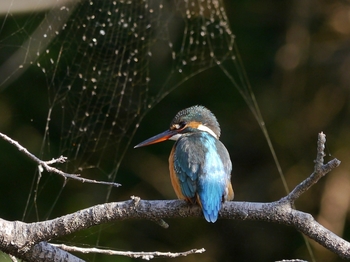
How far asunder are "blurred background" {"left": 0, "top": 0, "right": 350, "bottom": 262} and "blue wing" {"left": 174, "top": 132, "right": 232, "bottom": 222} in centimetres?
139

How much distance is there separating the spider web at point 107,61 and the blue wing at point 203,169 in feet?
4.03

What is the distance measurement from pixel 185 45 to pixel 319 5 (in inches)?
39.6

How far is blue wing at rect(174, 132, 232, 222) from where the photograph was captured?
189cm

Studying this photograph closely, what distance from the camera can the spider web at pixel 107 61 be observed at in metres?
3.39

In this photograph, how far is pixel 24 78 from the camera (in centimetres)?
359

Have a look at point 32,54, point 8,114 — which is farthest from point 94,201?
Answer: point 32,54

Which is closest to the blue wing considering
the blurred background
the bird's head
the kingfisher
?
the kingfisher

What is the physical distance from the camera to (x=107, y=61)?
11.8ft

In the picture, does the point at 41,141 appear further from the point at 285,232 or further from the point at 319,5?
the point at 319,5

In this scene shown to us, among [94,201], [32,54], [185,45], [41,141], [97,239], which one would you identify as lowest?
[97,239]

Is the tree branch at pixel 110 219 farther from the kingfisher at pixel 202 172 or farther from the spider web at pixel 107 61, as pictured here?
the spider web at pixel 107 61

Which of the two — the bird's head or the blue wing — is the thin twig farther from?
the bird's head

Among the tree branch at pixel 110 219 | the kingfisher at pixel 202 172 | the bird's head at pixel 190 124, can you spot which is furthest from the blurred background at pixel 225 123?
the tree branch at pixel 110 219

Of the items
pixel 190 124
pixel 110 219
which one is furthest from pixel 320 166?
pixel 190 124
